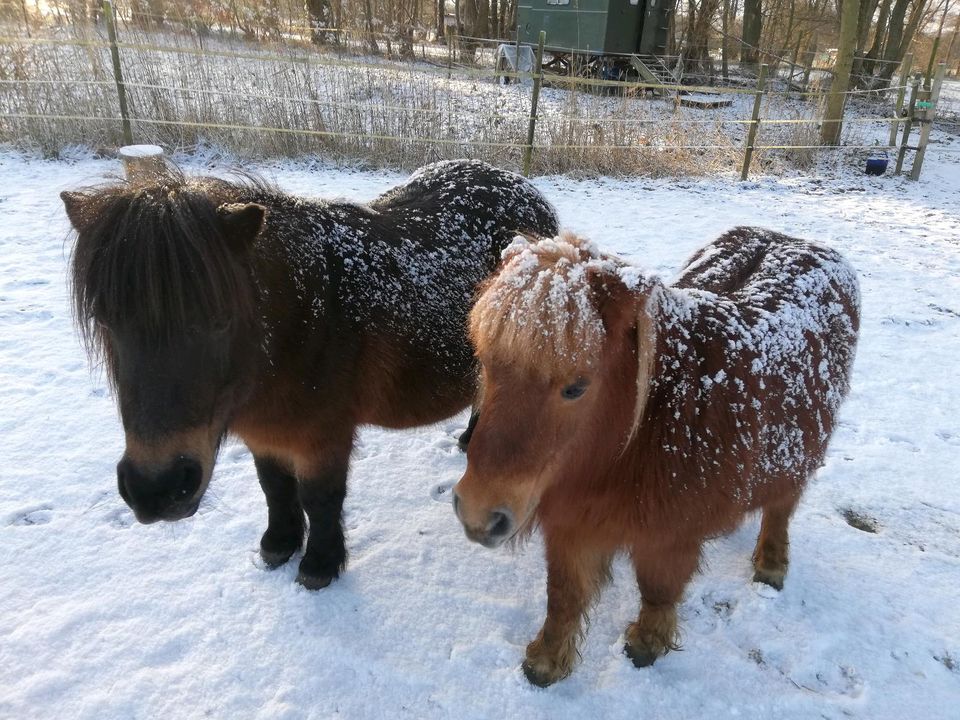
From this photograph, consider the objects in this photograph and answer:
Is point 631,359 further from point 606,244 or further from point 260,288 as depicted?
point 606,244

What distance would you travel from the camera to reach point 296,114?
9.45 m

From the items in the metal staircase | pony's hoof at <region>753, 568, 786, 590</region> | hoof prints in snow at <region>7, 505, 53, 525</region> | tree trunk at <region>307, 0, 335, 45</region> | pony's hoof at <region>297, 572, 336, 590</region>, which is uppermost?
tree trunk at <region>307, 0, 335, 45</region>

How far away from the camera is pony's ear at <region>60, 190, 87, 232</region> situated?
5.76 feet

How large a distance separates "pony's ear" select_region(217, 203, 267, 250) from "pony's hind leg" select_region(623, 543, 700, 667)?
1655mm

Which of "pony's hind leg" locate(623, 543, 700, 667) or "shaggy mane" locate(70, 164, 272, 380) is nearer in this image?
"shaggy mane" locate(70, 164, 272, 380)

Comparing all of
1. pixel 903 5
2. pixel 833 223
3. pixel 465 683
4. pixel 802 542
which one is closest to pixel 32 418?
pixel 465 683

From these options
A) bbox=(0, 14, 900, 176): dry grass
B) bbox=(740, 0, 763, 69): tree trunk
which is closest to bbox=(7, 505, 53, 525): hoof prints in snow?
bbox=(0, 14, 900, 176): dry grass

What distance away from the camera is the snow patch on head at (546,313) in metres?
1.41

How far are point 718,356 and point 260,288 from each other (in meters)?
1.55

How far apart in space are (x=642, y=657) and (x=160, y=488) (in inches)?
72.5

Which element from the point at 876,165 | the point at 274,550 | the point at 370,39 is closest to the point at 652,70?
the point at 370,39

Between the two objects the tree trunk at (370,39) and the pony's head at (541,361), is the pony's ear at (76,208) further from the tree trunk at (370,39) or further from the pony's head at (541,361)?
the tree trunk at (370,39)

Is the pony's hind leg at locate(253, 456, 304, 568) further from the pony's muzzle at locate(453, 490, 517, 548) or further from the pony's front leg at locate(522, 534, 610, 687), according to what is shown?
the pony's muzzle at locate(453, 490, 517, 548)

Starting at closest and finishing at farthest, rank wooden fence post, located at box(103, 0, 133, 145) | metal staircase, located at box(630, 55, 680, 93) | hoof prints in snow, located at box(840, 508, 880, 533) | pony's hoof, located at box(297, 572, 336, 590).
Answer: pony's hoof, located at box(297, 572, 336, 590), hoof prints in snow, located at box(840, 508, 880, 533), wooden fence post, located at box(103, 0, 133, 145), metal staircase, located at box(630, 55, 680, 93)
